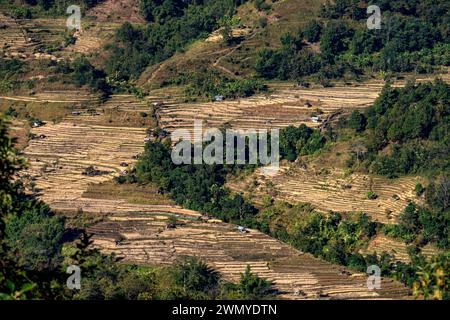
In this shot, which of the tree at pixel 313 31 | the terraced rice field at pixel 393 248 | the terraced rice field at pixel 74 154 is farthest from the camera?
the tree at pixel 313 31

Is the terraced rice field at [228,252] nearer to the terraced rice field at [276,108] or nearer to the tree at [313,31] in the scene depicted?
the terraced rice field at [276,108]

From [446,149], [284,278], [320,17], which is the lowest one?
[284,278]

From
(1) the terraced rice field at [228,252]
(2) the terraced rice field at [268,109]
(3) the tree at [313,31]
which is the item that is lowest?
(1) the terraced rice field at [228,252]

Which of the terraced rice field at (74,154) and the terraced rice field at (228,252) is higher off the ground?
the terraced rice field at (74,154)

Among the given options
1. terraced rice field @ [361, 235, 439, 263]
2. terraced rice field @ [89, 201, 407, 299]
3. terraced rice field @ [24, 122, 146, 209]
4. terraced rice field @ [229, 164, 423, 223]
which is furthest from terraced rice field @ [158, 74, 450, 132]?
terraced rice field @ [361, 235, 439, 263]

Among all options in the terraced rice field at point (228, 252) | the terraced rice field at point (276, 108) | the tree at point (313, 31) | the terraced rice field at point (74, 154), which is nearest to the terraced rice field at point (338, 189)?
the terraced rice field at point (228, 252)

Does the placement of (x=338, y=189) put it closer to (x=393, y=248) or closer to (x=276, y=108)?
(x=393, y=248)

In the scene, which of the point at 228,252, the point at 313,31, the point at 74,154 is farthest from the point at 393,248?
the point at 313,31

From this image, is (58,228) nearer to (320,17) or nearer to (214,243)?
(214,243)

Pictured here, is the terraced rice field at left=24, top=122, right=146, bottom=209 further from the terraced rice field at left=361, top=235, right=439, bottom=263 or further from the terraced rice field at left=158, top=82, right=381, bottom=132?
the terraced rice field at left=361, top=235, right=439, bottom=263

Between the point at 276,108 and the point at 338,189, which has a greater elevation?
the point at 276,108
